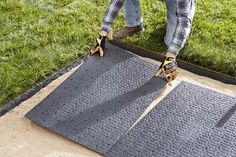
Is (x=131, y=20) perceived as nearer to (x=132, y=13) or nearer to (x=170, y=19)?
(x=132, y=13)

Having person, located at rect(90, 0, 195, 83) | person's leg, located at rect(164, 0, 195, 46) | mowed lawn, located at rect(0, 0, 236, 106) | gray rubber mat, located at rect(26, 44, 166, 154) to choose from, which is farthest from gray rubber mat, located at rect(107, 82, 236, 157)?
person's leg, located at rect(164, 0, 195, 46)

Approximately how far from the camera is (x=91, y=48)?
14.3 ft

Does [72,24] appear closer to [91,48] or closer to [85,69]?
[91,48]

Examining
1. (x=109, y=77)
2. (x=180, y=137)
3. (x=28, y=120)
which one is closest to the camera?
(x=180, y=137)

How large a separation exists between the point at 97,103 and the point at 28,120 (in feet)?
1.86

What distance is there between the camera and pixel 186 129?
355 cm

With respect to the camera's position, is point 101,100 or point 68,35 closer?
point 101,100

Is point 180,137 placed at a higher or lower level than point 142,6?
lower

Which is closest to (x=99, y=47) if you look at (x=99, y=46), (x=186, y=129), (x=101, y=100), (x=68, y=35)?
(x=99, y=46)

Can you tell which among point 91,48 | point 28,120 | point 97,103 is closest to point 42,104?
point 28,120

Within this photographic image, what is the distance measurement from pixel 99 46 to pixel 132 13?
62 cm

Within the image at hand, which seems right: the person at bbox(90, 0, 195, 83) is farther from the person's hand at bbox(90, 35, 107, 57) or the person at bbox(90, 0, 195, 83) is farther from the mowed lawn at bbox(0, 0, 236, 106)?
the mowed lawn at bbox(0, 0, 236, 106)

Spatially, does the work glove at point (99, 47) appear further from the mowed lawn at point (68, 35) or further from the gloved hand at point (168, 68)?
the gloved hand at point (168, 68)

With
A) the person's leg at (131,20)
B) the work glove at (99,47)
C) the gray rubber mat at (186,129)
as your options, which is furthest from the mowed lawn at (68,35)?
the gray rubber mat at (186,129)
